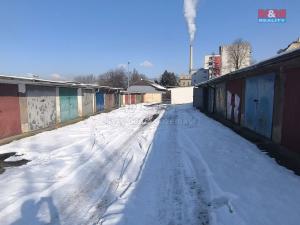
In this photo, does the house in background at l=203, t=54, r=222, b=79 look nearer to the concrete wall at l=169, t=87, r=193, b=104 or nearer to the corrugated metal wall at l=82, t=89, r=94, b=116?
the concrete wall at l=169, t=87, r=193, b=104

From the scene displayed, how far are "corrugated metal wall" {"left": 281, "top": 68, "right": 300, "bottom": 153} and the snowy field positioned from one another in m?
0.90

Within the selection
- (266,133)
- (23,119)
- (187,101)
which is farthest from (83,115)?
(187,101)

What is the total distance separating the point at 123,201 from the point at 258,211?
7.61ft

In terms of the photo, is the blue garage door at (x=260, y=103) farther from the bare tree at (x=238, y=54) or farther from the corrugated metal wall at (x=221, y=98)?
the bare tree at (x=238, y=54)

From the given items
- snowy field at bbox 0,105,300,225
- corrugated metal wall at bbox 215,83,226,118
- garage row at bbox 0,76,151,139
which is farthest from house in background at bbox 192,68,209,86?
snowy field at bbox 0,105,300,225

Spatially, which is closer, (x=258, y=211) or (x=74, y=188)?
(x=258, y=211)

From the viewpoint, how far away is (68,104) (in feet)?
69.7

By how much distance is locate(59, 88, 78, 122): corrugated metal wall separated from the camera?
19873 millimetres

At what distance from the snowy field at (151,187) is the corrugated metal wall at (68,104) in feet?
34.1

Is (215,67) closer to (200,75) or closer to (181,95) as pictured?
(200,75)

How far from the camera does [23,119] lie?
1445cm

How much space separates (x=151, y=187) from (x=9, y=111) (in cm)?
1025

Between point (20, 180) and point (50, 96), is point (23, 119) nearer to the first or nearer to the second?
point (50, 96)

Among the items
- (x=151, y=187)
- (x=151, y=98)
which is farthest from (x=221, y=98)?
(x=151, y=98)
